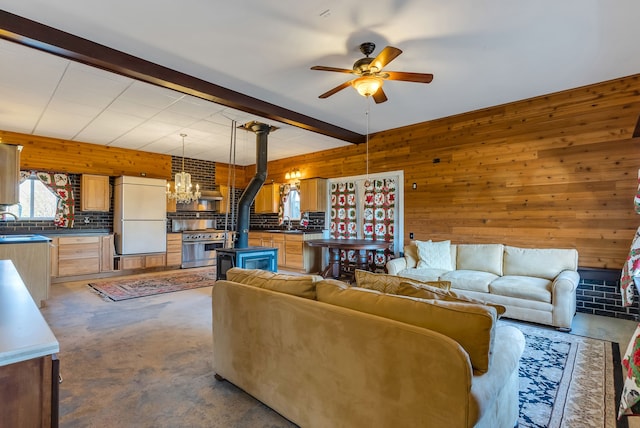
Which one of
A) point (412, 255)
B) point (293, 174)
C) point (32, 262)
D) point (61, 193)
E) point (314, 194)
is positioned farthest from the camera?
point (293, 174)

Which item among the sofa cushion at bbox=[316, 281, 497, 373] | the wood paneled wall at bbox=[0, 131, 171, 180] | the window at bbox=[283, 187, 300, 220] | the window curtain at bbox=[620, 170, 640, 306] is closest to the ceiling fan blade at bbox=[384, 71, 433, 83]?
the sofa cushion at bbox=[316, 281, 497, 373]

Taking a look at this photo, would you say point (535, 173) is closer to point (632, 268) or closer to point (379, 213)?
point (632, 268)

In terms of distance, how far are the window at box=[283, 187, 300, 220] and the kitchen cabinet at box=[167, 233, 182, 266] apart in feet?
8.37

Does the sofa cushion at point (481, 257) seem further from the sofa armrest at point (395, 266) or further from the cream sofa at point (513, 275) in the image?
the sofa armrest at point (395, 266)

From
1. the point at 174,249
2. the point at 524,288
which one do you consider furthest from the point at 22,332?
the point at 174,249

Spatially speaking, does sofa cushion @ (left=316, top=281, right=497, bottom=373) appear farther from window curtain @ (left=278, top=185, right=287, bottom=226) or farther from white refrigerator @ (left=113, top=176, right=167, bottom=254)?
window curtain @ (left=278, top=185, right=287, bottom=226)

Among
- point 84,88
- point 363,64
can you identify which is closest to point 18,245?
point 84,88

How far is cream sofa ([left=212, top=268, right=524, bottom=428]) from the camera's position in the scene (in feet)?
4.25

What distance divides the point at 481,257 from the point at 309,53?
340 centimetres

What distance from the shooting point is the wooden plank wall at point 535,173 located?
12.8 ft

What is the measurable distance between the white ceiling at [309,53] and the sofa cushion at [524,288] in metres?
2.39

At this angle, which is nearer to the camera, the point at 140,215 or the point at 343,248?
the point at 343,248

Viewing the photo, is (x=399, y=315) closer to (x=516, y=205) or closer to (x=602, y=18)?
(x=602, y=18)

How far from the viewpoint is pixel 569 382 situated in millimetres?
2391
